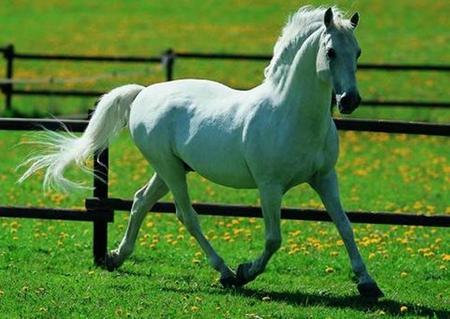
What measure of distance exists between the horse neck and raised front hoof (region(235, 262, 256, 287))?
114cm

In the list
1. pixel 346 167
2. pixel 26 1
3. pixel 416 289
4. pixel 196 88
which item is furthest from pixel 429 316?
pixel 26 1

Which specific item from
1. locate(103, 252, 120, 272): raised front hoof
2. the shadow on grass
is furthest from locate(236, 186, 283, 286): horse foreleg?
locate(103, 252, 120, 272): raised front hoof

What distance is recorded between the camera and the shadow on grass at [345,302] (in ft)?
27.5

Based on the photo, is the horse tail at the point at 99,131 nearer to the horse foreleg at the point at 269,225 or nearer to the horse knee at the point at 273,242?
the horse foreleg at the point at 269,225

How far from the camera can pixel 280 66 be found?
889cm

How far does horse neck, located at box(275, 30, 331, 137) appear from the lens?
8.62 meters

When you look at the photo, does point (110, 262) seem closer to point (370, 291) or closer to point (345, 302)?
point (345, 302)

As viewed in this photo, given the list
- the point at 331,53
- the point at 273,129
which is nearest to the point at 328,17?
the point at 331,53

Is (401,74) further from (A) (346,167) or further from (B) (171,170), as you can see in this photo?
(B) (171,170)

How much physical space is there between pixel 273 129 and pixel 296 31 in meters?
0.73

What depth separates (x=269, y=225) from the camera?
8836 mm

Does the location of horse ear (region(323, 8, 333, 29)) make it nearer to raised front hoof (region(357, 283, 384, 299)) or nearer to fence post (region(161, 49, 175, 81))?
raised front hoof (region(357, 283, 384, 299))

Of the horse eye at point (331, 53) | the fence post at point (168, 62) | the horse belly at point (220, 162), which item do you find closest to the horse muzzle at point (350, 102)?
the horse eye at point (331, 53)

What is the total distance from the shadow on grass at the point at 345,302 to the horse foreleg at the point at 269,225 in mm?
180
